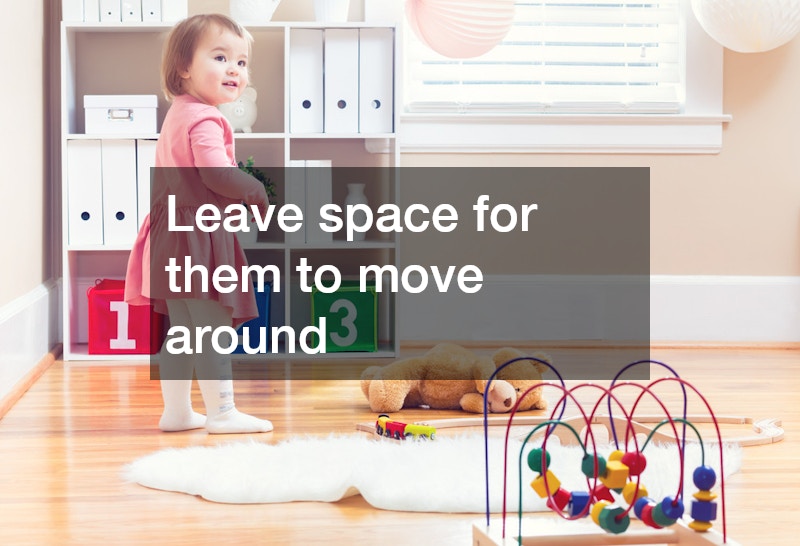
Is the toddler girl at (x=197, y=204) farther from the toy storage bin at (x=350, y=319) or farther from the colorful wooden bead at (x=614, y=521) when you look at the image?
the colorful wooden bead at (x=614, y=521)

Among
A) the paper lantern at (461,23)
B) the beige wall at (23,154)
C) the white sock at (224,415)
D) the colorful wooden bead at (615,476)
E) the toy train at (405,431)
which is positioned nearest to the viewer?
the colorful wooden bead at (615,476)

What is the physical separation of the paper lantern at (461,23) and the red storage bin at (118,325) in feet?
3.61

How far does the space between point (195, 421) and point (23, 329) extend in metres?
0.72

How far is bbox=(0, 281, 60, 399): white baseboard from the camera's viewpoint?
7.61 feet

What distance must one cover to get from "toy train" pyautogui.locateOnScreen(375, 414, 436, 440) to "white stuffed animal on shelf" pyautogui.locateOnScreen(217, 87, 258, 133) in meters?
1.33

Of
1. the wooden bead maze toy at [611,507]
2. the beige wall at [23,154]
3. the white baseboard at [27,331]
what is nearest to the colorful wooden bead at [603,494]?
the wooden bead maze toy at [611,507]

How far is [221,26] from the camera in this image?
2.09 meters

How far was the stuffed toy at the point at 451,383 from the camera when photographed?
2.18m

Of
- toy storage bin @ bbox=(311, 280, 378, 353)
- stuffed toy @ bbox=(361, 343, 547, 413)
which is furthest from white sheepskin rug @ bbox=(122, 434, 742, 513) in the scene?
toy storage bin @ bbox=(311, 280, 378, 353)

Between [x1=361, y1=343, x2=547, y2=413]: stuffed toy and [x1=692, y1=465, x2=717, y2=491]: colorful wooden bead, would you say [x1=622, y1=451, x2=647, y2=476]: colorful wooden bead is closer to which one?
[x1=692, y1=465, x2=717, y2=491]: colorful wooden bead

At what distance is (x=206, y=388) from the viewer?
2031 mm

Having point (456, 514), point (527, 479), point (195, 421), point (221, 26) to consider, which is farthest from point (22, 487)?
point (221, 26)

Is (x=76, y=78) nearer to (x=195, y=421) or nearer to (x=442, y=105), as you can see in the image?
(x=442, y=105)

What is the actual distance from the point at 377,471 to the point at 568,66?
1.94 metres
